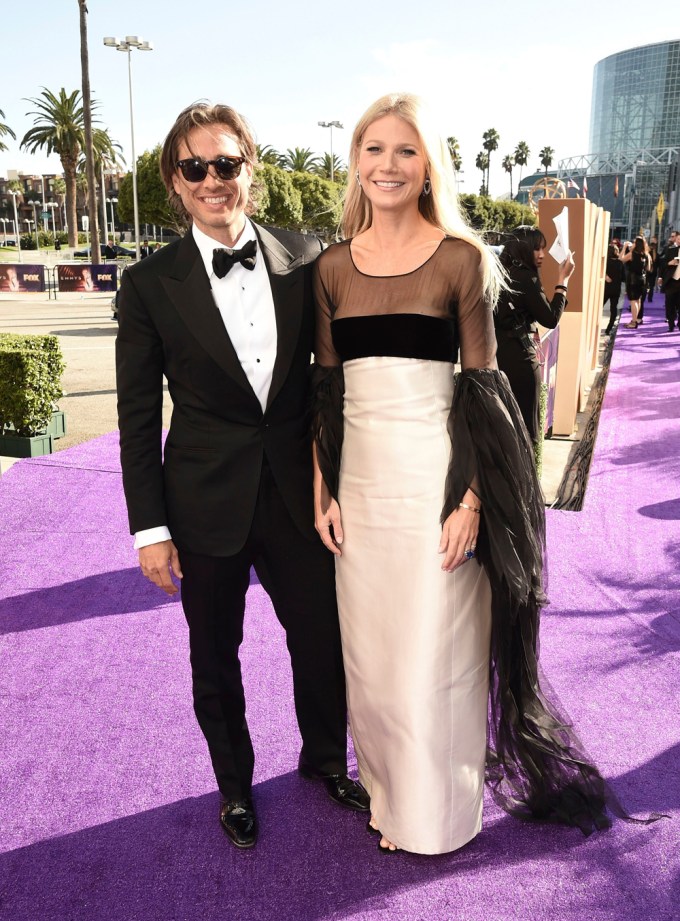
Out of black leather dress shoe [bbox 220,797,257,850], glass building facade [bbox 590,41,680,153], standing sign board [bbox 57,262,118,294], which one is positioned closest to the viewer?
black leather dress shoe [bbox 220,797,257,850]

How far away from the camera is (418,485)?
7.01 ft

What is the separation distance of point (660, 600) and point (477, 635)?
2189 mm

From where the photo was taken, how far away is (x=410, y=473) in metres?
2.13

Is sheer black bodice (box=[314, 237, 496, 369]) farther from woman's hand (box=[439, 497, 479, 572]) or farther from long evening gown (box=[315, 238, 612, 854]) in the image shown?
woman's hand (box=[439, 497, 479, 572])

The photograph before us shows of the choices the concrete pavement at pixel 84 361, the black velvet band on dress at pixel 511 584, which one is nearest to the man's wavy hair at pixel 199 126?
the black velvet band on dress at pixel 511 584

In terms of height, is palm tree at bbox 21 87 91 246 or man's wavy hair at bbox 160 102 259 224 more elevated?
palm tree at bbox 21 87 91 246

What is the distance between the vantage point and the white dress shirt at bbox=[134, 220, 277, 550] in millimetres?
2211

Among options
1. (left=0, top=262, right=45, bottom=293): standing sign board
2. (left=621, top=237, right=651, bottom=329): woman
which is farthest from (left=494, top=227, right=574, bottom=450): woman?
(left=0, top=262, right=45, bottom=293): standing sign board

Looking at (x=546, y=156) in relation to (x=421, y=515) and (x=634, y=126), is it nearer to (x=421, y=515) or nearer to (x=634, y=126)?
(x=634, y=126)

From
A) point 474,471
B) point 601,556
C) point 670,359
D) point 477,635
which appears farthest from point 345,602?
point 670,359

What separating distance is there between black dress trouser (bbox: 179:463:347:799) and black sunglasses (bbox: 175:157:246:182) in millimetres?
824

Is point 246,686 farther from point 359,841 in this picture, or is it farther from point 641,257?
point 641,257

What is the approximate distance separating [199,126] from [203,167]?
13 cm

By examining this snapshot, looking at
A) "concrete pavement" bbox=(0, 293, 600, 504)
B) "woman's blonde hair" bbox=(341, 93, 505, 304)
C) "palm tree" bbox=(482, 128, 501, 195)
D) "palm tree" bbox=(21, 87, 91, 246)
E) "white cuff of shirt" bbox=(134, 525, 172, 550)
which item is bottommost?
"concrete pavement" bbox=(0, 293, 600, 504)
